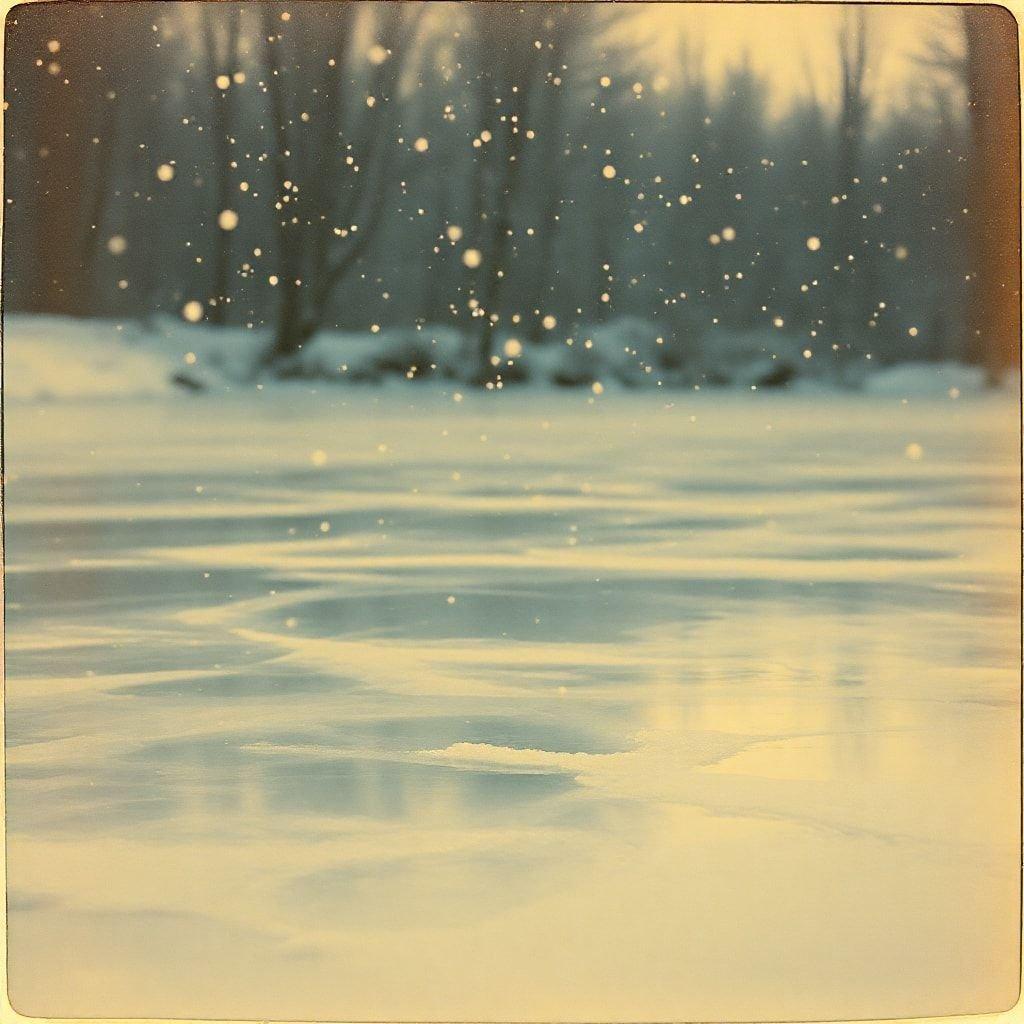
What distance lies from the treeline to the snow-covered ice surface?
0.33ft

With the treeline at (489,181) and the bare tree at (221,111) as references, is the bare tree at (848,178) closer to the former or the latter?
the treeline at (489,181)

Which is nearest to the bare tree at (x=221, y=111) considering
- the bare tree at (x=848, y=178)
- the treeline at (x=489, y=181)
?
the treeline at (x=489, y=181)

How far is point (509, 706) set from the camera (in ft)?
4.25

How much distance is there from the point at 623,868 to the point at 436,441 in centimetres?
48

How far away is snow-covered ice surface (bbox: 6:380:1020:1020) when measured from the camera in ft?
4.19

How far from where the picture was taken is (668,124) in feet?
4.26

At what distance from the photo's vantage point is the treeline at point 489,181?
1290 mm

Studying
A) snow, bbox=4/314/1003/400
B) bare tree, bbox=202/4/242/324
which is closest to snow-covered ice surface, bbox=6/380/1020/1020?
snow, bbox=4/314/1003/400

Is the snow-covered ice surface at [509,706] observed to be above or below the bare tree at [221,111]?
below

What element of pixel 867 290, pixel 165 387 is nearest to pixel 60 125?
pixel 165 387

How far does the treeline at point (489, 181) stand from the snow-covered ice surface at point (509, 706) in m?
0.10

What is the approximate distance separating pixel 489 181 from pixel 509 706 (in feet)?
1.80

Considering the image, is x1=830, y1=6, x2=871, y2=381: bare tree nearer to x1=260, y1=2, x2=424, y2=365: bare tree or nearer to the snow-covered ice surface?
the snow-covered ice surface

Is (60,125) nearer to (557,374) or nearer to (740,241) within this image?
(557,374)
